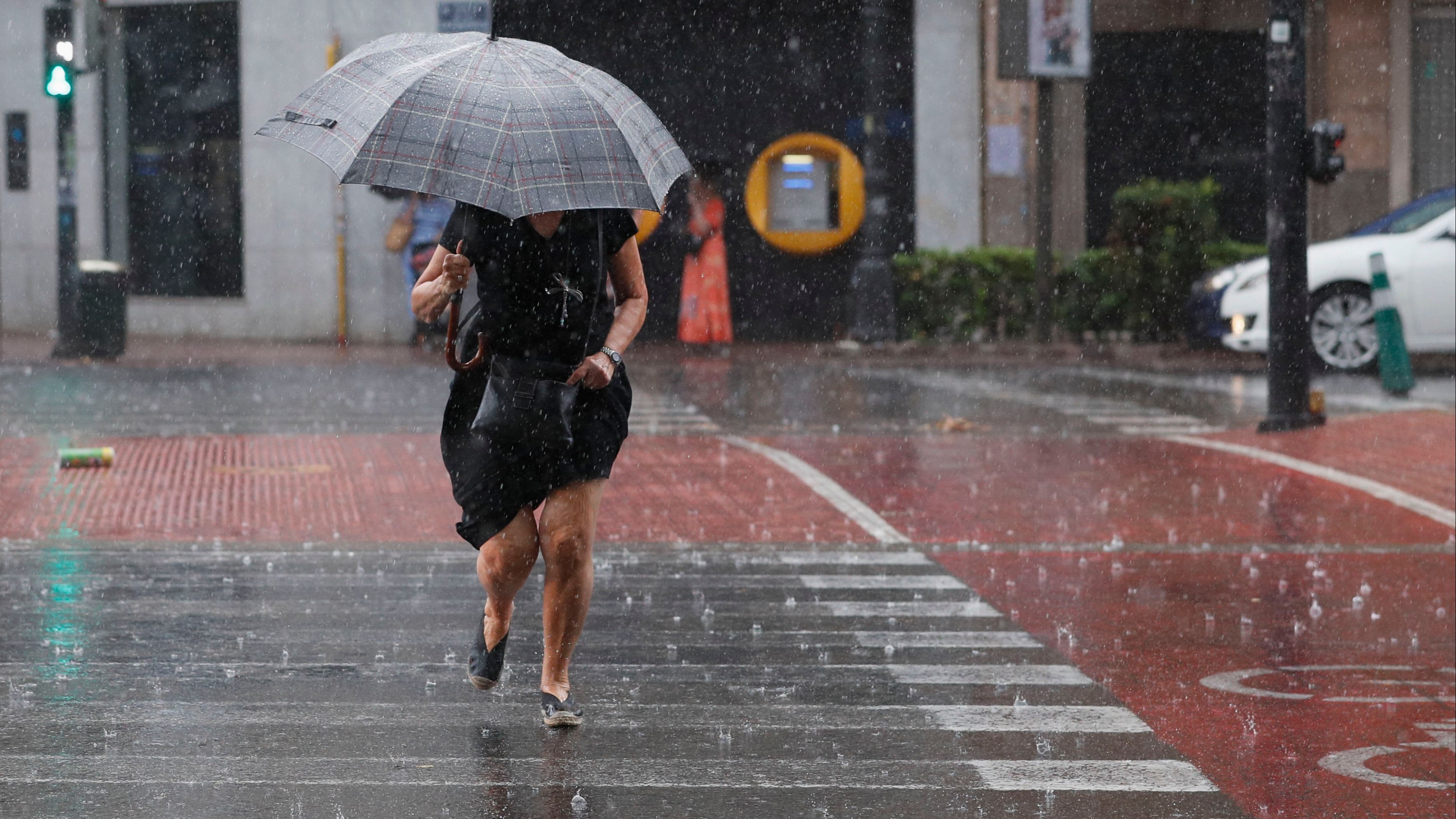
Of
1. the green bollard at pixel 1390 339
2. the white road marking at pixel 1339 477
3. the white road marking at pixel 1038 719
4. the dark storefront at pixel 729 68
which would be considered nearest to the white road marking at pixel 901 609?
the white road marking at pixel 1038 719

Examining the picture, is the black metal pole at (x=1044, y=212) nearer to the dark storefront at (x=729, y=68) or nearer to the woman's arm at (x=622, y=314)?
the dark storefront at (x=729, y=68)

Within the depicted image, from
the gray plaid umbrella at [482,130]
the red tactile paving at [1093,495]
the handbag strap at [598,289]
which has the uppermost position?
the gray plaid umbrella at [482,130]

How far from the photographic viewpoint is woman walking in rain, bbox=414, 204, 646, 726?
523 cm

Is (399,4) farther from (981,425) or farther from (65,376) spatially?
(981,425)

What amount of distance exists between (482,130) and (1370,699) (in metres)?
3.36

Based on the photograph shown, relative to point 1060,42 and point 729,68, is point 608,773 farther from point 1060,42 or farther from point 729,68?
point 729,68

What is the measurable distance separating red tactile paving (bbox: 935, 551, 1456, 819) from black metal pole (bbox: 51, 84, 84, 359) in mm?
13085

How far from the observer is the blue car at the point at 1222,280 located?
58.9ft

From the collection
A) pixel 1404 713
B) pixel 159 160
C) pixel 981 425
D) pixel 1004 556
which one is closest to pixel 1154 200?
pixel 981 425

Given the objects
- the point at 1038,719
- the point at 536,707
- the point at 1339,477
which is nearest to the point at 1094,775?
the point at 1038,719

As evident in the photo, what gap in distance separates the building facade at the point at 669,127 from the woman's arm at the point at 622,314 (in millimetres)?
17529

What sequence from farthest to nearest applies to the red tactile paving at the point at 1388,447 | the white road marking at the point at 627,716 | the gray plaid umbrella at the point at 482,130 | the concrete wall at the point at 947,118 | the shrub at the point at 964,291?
the concrete wall at the point at 947,118
the shrub at the point at 964,291
the red tactile paving at the point at 1388,447
the white road marking at the point at 627,716
the gray plaid umbrella at the point at 482,130

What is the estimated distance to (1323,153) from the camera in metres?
13.2

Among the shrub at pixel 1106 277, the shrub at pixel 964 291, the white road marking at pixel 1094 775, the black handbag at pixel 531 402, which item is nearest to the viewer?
the white road marking at pixel 1094 775
